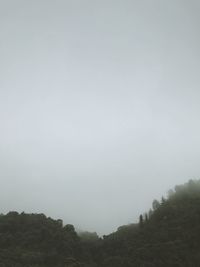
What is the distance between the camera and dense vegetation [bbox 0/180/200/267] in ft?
355

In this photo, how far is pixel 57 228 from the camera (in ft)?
423

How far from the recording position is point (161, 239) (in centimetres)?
11800

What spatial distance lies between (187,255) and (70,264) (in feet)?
96.9

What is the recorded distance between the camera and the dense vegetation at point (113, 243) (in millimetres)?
108062

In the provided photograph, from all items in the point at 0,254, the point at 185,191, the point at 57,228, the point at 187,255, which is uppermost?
the point at 185,191

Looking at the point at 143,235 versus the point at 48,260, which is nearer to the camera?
the point at 48,260

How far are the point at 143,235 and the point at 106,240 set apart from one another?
12.8m

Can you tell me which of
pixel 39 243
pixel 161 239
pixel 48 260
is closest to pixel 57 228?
pixel 39 243

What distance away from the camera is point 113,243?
410 ft

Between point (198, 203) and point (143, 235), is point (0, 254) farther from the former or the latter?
point (198, 203)

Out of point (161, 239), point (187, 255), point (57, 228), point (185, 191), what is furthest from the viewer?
point (185, 191)

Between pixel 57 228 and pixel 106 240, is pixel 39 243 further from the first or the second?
pixel 106 240

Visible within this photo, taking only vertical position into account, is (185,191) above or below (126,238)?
above

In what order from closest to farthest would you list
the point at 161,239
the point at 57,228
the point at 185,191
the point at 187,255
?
1. the point at 187,255
2. the point at 161,239
3. the point at 57,228
4. the point at 185,191
